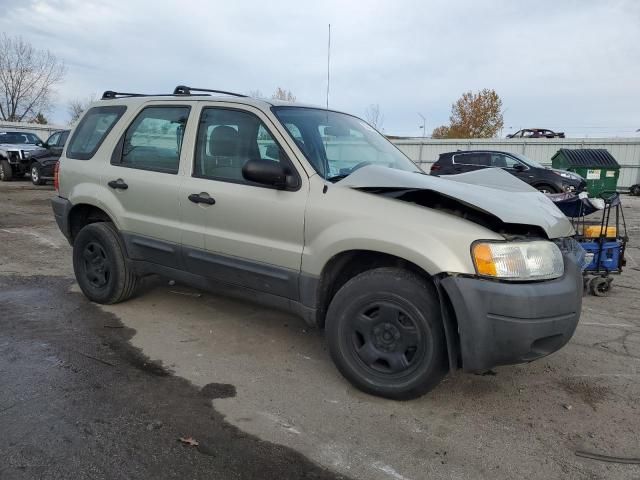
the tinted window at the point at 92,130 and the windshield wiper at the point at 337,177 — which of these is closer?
the windshield wiper at the point at 337,177

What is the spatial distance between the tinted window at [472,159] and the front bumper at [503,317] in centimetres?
1310

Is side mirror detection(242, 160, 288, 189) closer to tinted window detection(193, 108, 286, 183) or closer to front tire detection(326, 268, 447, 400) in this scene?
tinted window detection(193, 108, 286, 183)

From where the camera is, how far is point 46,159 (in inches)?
645

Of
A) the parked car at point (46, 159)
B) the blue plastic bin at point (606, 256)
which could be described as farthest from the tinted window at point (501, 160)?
the parked car at point (46, 159)

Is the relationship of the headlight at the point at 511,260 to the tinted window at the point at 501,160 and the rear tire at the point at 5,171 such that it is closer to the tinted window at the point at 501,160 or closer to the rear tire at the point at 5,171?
the tinted window at the point at 501,160

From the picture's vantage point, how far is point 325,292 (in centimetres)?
340

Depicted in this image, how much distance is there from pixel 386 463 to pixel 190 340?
6.82ft

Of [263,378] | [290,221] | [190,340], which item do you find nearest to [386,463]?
[263,378]

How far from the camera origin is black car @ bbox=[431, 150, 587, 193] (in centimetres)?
1358

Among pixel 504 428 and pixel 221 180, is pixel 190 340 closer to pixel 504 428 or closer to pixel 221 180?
pixel 221 180

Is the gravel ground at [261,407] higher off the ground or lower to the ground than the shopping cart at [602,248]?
lower

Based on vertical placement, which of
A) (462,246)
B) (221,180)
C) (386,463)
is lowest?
(386,463)

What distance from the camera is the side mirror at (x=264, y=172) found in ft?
10.6

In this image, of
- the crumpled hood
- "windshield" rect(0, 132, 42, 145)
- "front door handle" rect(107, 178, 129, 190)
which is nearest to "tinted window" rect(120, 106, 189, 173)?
"front door handle" rect(107, 178, 129, 190)
